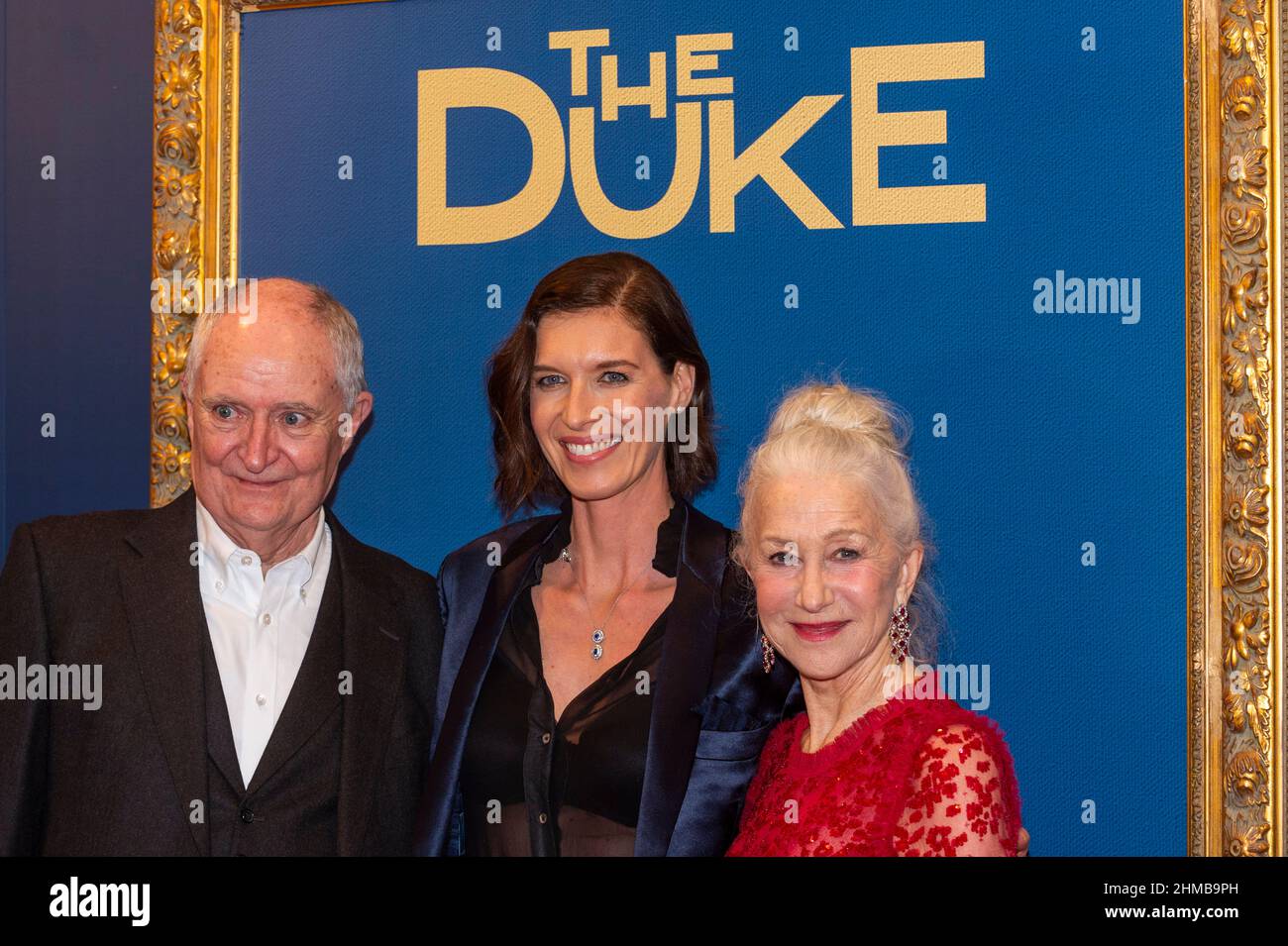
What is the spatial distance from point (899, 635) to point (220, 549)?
143cm

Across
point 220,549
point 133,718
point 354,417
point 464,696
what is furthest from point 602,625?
point 133,718

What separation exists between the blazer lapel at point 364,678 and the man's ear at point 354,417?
0.64 ft

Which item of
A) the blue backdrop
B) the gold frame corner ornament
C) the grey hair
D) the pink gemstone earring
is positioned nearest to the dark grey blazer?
the grey hair

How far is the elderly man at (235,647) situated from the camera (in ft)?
8.93

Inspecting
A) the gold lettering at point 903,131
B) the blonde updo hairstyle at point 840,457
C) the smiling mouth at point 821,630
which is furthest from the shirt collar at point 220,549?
the gold lettering at point 903,131

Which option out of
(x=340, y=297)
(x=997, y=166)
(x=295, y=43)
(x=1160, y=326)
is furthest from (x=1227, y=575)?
(x=295, y=43)

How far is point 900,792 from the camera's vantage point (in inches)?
94.3

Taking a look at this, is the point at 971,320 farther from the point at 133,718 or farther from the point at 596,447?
the point at 133,718

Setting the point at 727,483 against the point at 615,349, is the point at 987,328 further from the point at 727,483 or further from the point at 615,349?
the point at 615,349

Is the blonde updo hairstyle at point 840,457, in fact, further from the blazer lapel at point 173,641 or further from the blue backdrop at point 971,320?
the blazer lapel at point 173,641

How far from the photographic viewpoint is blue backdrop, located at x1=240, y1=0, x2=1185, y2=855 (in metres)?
3.11

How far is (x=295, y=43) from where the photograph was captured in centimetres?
350
